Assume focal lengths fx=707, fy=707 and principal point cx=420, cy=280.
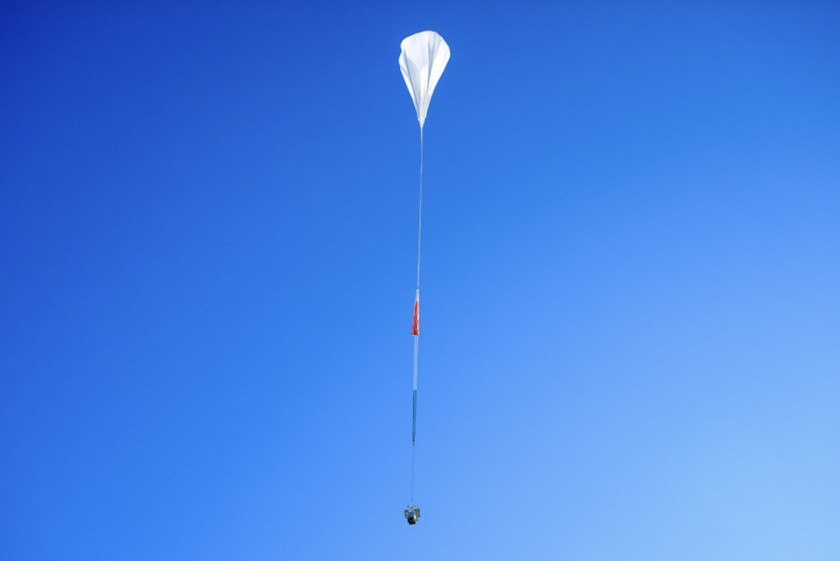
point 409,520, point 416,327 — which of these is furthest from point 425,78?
point 409,520

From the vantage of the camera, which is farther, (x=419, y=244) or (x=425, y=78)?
(x=419, y=244)

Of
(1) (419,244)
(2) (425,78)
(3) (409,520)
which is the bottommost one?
(3) (409,520)

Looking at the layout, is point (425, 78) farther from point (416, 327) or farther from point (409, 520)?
point (409, 520)

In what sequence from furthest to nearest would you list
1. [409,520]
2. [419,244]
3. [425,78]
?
[419,244], [425,78], [409,520]

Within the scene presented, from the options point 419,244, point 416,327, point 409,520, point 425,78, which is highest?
point 425,78

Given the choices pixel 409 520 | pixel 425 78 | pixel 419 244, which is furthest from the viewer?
pixel 419 244

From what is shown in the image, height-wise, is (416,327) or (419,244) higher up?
(419,244)
